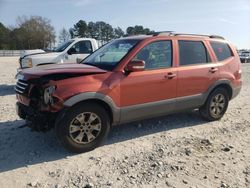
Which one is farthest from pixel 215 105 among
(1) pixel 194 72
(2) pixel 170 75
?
(2) pixel 170 75

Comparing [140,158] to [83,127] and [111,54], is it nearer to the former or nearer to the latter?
[83,127]

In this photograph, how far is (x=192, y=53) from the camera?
6715 mm

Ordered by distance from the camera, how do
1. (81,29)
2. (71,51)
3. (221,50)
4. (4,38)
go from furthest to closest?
1. (81,29)
2. (4,38)
3. (71,51)
4. (221,50)

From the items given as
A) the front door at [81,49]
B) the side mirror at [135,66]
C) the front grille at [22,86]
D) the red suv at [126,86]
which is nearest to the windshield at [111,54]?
the red suv at [126,86]

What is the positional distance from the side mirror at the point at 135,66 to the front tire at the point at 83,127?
0.83 meters

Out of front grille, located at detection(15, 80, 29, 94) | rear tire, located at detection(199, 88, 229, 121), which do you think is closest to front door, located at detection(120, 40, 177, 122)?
rear tire, located at detection(199, 88, 229, 121)

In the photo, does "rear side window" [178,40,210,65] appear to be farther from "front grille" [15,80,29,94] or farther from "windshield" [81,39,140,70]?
"front grille" [15,80,29,94]

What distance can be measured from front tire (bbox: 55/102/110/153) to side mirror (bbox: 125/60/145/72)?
83 centimetres

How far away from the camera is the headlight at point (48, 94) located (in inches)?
194

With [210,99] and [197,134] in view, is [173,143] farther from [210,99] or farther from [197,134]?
[210,99]

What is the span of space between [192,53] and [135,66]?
5.77 ft

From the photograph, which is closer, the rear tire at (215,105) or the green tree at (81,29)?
the rear tire at (215,105)

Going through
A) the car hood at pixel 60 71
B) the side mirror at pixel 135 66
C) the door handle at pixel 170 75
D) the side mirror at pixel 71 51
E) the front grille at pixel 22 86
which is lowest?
the front grille at pixel 22 86

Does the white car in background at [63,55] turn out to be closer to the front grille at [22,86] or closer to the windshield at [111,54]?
the windshield at [111,54]
